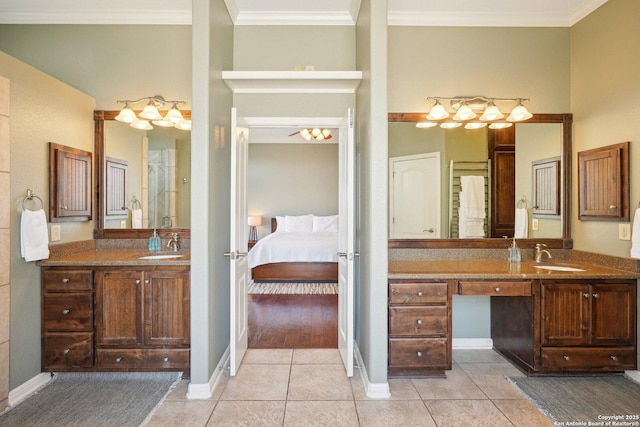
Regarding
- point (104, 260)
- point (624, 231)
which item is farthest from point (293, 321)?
point (624, 231)

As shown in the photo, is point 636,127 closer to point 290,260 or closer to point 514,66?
point 514,66

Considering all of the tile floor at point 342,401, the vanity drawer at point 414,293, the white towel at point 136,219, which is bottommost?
the tile floor at point 342,401

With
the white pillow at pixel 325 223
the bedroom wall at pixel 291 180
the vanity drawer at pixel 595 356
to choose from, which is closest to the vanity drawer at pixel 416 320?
the vanity drawer at pixel 595 356

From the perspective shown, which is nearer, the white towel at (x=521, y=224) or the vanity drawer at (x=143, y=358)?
the vanity drawer at (x=143, y=358)

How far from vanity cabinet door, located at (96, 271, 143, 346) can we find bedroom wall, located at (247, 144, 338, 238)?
610cm

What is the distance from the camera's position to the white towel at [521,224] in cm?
335

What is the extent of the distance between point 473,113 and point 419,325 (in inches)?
76.0

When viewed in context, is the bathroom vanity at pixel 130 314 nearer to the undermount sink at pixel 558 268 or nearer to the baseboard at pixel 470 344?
the baseboard at pixel 470 344

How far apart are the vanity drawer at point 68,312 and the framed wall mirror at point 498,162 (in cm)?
256

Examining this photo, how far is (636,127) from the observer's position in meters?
2.76

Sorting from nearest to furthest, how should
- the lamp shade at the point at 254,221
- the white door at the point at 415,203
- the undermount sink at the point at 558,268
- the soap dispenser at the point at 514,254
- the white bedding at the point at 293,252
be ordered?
the undermount sink at the point at 558,268 < the soap dispenser at the point at 514,254 < the white door at the point at 415,203 < the white bedding at the point at 293,252 < the lamp shade at the point at 254,221

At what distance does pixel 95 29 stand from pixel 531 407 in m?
4.71

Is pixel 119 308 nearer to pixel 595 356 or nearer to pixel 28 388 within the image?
pixel 28 388

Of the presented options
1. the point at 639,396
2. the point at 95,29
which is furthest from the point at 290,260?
the point at 639,396
